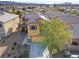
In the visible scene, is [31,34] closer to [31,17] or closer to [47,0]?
[31,17]

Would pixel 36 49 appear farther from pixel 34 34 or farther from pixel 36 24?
pixel 36 24

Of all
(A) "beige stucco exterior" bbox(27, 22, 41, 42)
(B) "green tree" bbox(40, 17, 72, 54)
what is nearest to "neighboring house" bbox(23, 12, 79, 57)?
(A) "beige stucco exterior" bbox(27, 22, 41, 42)

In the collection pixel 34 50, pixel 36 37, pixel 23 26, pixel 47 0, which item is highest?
pixel 47 0

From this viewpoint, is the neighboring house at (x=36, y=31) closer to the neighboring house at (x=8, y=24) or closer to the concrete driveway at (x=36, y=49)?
the concrete driveway at (x=36, y=49)

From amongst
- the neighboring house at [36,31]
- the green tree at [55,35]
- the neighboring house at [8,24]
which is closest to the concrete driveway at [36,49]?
the neighboring house at [36,31]

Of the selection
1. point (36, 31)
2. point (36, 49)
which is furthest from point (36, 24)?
point (36, 49)

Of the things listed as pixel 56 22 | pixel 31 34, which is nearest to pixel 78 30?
pixel 56 22

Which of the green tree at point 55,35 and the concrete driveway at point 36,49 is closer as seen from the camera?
the green tree at point 55,35

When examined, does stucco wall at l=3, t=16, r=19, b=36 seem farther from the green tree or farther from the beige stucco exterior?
the green tree
